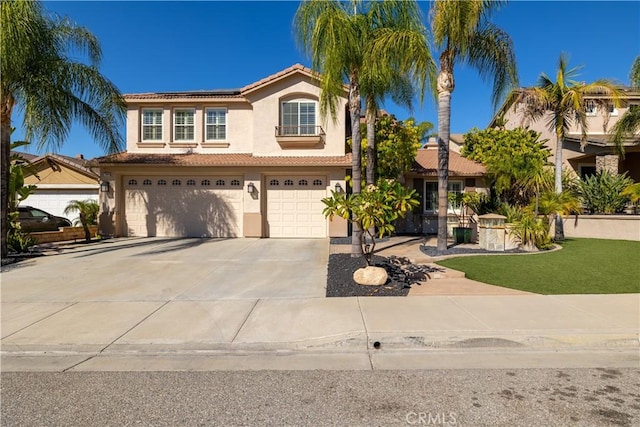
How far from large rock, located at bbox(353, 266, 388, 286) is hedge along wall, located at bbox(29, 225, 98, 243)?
1339 centimetres

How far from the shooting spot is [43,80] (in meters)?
11.0

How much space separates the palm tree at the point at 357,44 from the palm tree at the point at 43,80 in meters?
7.32

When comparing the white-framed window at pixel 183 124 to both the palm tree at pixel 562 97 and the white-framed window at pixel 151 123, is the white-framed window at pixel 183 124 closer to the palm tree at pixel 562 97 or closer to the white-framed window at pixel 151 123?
the white-framed window at pixel 151 123

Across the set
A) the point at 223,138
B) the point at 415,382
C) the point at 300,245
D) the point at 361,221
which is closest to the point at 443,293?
the point at 361,221

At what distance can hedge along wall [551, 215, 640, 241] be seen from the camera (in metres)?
13.6

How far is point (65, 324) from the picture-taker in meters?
5.84

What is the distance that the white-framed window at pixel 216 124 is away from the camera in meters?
17.3

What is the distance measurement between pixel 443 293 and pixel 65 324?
21.6ft

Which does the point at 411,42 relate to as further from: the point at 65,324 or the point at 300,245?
the point at 65,324

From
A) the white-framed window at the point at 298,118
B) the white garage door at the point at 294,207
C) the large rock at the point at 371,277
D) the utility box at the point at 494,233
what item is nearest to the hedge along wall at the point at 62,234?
the white garage door at the point at 294,207

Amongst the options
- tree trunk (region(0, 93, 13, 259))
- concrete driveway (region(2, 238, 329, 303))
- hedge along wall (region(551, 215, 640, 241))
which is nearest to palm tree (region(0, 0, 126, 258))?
tree trunk (region(0, 93, 13, 259))

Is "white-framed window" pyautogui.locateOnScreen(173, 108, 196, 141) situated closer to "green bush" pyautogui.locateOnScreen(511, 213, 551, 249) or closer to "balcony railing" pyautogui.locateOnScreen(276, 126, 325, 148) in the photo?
"balcony railing" pyautogui.locateOnScreen(276, 126, 325, 148)

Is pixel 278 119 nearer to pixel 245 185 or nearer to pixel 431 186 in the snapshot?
pixel 245 185

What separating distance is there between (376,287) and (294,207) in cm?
950
